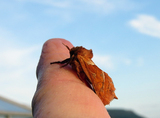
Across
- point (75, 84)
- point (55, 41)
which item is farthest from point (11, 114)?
point (75, 84)

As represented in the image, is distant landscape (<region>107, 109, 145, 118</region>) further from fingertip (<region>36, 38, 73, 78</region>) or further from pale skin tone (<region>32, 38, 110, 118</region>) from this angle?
pale skin tone (<region>32, 38, 110, 118</region>)

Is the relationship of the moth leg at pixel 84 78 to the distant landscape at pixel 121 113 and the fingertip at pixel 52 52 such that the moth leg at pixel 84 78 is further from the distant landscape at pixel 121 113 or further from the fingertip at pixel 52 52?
the distant landscape at pixel 121 113

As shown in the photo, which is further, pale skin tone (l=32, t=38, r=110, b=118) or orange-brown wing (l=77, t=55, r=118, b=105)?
orange-brown wing (l=77, t=55, r=118, b=105)

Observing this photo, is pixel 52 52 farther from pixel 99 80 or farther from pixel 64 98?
pixel 64 98

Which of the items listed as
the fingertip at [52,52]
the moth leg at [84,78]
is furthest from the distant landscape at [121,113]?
the moth leg at [84,78]

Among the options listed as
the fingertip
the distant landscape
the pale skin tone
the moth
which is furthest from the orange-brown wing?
the distant landscape

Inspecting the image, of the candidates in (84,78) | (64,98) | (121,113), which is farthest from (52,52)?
(121,113)
